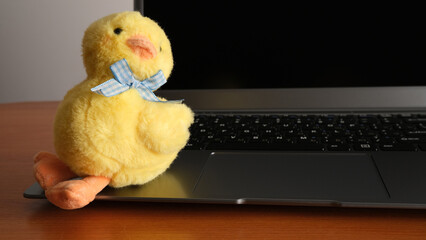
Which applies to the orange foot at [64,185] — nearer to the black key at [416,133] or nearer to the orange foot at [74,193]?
the orange foot at [74,193]

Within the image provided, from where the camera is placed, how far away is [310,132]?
1.88ft

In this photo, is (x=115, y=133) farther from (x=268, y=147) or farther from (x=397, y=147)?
(x=397, y=147)

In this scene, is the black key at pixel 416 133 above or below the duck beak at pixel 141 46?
above

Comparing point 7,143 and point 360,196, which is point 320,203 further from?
point 7,143

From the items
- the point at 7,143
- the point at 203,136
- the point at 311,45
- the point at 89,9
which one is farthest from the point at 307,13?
the point at 89,9

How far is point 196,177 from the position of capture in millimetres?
434

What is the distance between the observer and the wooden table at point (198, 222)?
345 mm

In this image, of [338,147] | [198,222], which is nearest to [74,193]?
[198,222]

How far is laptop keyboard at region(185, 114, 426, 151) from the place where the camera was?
516 mm

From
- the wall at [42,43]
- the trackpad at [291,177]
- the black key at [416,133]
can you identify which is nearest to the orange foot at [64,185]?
the trackpad at [291,177]

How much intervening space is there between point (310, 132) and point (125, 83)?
1.01 ft

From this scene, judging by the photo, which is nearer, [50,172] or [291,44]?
[50,172]

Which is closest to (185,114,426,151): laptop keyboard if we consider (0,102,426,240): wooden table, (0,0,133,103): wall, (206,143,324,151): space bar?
(206,143,324,151): space bar

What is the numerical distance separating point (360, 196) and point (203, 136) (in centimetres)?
25
